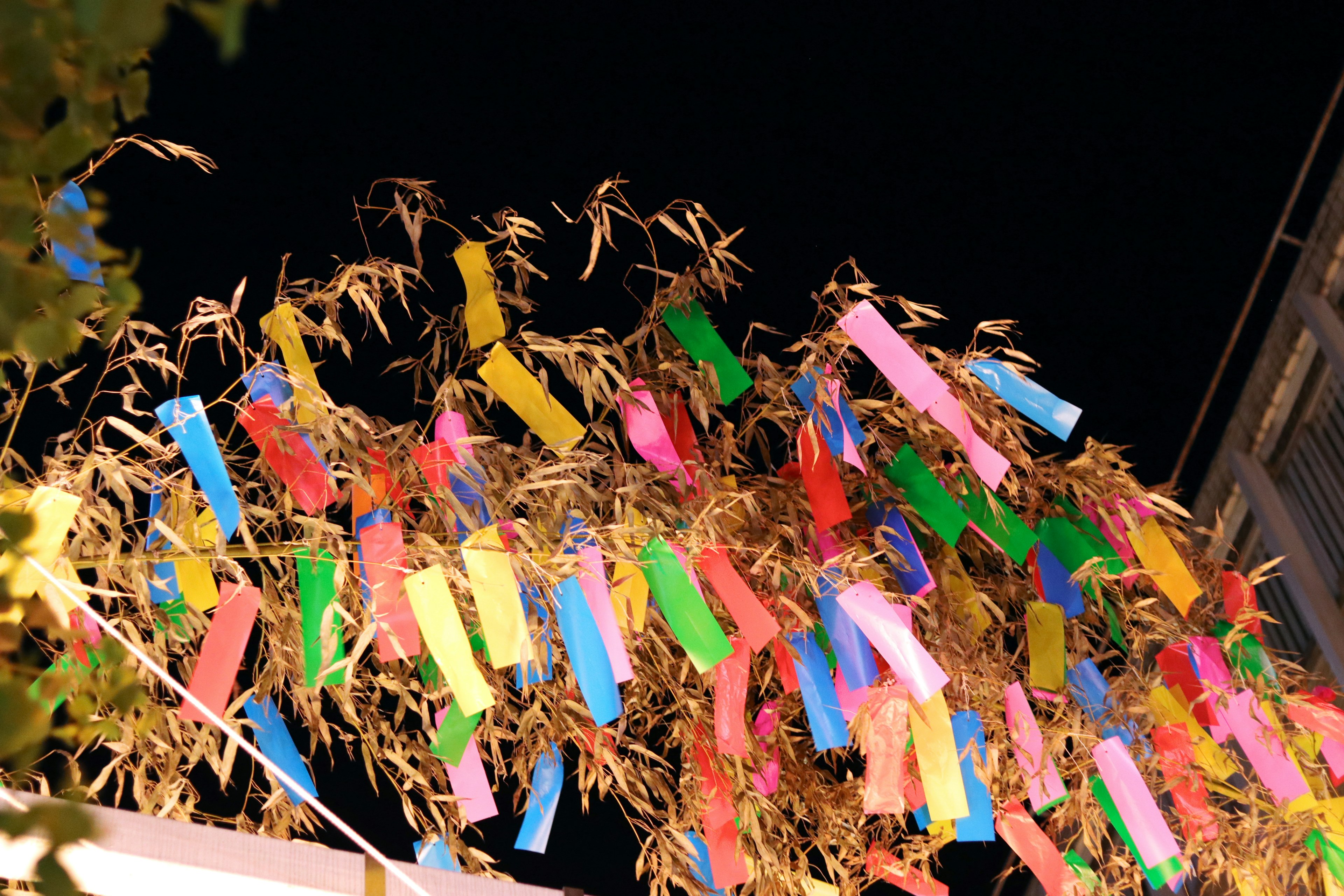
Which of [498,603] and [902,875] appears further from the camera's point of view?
[902,875]

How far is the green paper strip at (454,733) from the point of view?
171 cm

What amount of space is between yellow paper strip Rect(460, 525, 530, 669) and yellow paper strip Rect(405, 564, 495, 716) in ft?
0.11

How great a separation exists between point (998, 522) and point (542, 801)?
3.07 feet

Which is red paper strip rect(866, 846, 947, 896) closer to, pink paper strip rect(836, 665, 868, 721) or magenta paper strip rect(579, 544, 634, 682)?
pink paper strip rect(836, 665, 868, 721)

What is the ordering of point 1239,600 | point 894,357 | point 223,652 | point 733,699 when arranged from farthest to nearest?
point 1239,600
point 894,357
point 733,699
point 223,652

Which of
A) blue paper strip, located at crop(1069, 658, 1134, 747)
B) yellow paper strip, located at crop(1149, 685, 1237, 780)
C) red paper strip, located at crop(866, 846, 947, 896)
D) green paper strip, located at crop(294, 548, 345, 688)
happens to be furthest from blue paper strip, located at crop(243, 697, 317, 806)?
yellow paper strip, located at crop(1149, 685, 1237, 780)

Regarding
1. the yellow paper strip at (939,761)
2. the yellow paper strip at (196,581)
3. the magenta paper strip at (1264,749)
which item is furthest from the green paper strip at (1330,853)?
the yellow paper strip at (196,581)

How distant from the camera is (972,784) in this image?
197cm

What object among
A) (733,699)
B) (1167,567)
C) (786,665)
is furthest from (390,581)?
(1167,567)

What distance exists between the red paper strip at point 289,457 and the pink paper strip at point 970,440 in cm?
100

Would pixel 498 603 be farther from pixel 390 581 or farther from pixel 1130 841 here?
pixel 1130 841

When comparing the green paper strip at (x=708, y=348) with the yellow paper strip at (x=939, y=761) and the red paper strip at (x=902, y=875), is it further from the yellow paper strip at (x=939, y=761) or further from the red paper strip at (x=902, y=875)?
the red paper strip at (x=902, y=875)

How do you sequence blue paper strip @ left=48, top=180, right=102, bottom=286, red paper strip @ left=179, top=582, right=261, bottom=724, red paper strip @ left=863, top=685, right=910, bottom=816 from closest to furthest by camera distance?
1. blue paper strip @ left=48, top=180, right=102, bottom=286
2. red paper strip @ left=179, top=582, right=261, bottom=724
3. red paper strip @ left=863, top=685, right=910, bottom=816

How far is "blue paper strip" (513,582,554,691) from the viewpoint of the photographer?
5.51ft
